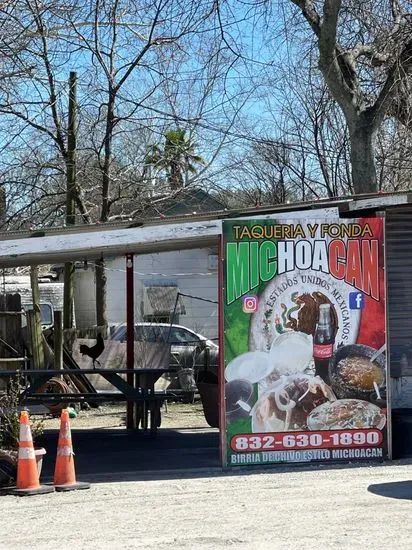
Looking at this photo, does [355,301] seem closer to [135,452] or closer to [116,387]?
[135,452]

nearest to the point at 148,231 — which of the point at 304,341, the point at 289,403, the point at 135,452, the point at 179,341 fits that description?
the point at 304,341

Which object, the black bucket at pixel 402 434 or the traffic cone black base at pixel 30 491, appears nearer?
the traffic cone black base at pixel 30 491

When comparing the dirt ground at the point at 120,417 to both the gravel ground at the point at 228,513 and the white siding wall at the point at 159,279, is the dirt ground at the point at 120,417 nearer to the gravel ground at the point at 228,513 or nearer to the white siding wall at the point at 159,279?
the gravel ground at the point at 228,513

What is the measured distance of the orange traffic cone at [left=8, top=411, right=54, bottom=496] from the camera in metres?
9.12

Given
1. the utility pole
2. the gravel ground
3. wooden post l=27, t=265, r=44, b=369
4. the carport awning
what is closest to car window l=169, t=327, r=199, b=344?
the utility pole

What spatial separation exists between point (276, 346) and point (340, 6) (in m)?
6.76

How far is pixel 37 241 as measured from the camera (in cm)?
1003

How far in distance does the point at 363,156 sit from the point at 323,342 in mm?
5677

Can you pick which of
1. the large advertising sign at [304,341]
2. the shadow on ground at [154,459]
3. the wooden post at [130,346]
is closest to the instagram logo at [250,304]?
the large advertising sign at [304,341]

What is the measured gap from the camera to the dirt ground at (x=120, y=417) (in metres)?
15.9

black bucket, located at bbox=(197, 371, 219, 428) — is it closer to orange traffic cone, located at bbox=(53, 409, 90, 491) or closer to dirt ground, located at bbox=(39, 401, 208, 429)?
dirt ground, located at bbox=(39, 401, 208, 429)

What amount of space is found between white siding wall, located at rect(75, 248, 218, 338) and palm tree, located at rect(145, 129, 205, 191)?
554cm

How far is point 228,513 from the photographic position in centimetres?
809

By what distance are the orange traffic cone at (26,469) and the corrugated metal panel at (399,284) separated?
16.8 feet
